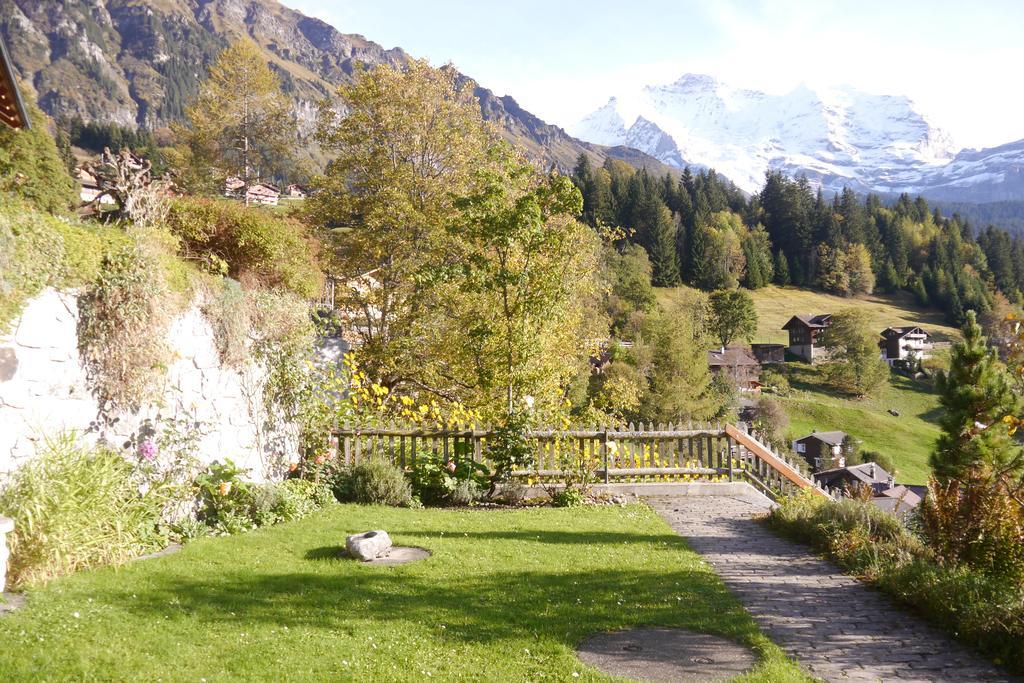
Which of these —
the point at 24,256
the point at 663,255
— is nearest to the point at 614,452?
the point at 24,256

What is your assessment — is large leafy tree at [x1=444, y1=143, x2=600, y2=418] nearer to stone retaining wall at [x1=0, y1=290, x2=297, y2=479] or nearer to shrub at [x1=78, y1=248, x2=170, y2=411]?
stone retaining wall at [x1=0, y1=290, x2=297, y2=479]

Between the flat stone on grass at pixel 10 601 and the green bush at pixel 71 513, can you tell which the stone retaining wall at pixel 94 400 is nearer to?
the green bush at pixel 71 513

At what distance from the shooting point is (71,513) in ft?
19.5

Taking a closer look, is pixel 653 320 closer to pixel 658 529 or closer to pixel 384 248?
pixel 384 248

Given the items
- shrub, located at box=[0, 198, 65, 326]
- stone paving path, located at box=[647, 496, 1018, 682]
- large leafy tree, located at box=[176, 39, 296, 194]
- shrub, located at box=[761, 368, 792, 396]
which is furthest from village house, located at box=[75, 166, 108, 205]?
shrub, located at box=[761, 368, 792, 396]

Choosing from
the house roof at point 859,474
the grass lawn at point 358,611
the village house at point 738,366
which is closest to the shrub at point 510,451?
the grass lawn at point 358,611

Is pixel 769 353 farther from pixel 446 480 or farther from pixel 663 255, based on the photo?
pixel 446 480

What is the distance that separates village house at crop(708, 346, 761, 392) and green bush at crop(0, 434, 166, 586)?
212 feet

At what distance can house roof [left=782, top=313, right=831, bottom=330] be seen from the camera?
86.8 m

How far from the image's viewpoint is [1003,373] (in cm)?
2059

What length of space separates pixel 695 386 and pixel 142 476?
4691 centimetres

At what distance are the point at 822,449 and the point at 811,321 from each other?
41560 mm

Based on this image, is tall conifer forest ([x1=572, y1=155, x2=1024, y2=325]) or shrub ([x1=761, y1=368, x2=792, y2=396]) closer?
shrub ([x1=761, y1=368, x2=792, y2=396])

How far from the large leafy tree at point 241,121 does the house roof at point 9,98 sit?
26134 mm
